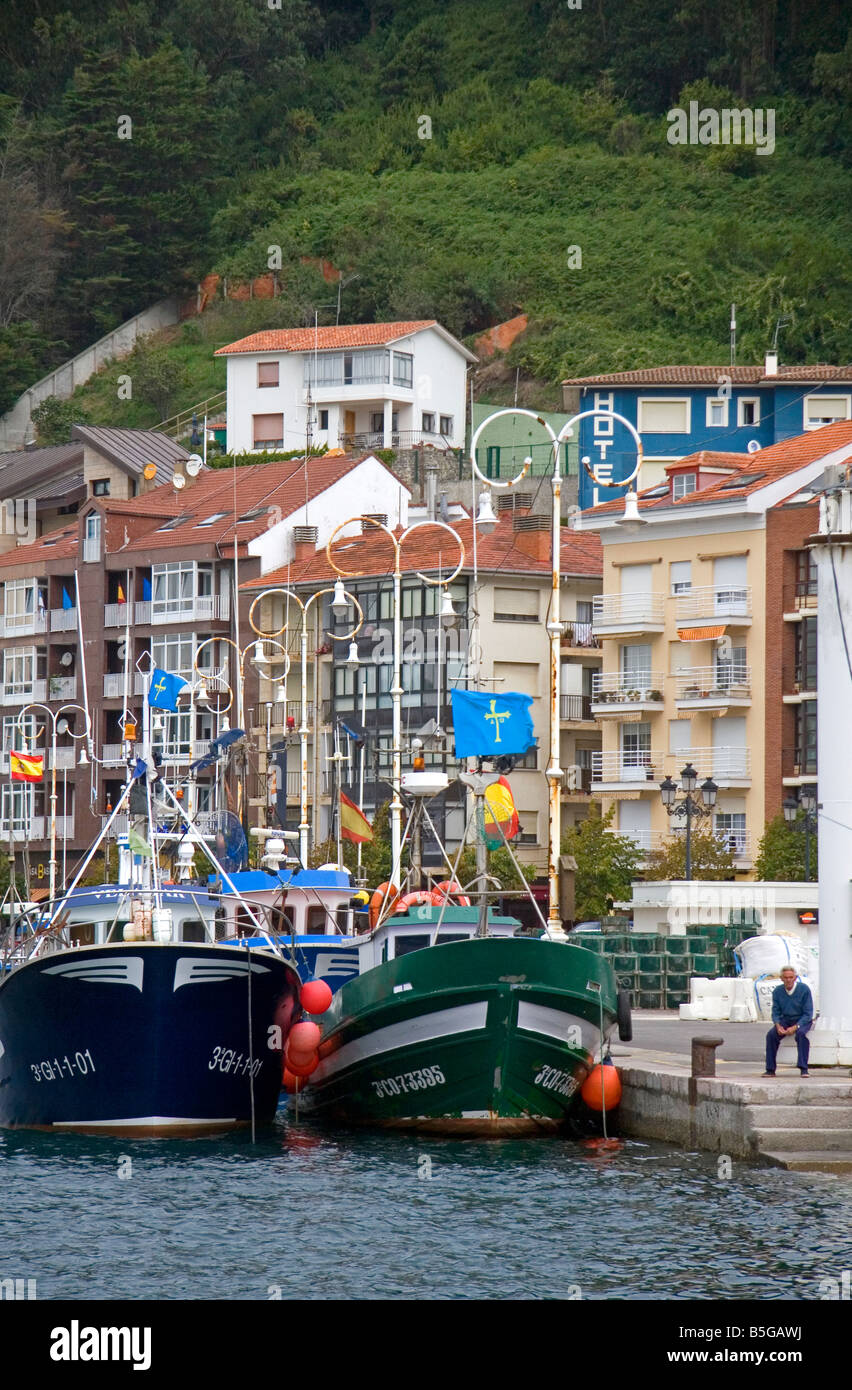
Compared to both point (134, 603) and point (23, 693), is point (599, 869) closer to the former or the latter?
point (134, 603)

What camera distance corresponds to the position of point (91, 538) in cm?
9456

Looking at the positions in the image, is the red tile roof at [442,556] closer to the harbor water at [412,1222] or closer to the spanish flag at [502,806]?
the spanish flag at [502,806]

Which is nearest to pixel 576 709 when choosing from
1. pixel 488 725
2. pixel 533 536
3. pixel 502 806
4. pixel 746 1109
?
pixel 533 536

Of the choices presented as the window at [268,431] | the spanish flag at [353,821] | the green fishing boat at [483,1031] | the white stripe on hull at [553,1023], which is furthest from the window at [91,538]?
the white stripe on hull at [553,1023]

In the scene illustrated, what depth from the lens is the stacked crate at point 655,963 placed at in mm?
49844

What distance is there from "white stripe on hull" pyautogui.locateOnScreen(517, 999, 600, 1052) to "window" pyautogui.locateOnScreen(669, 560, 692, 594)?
43.3 metres

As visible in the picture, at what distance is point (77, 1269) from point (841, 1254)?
7251 millimetres

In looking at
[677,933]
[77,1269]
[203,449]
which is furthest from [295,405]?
[77,1269]

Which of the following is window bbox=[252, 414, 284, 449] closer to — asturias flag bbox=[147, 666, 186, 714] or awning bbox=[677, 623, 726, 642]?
awning bbox=[677, 623, 726, 642]

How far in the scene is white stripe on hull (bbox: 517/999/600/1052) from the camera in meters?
33.2

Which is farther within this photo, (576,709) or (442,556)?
(442,556)

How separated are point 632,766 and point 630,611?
4718 millimetres

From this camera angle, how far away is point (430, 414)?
108m

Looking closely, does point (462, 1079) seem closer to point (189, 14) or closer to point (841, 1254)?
point (841, 1254)
